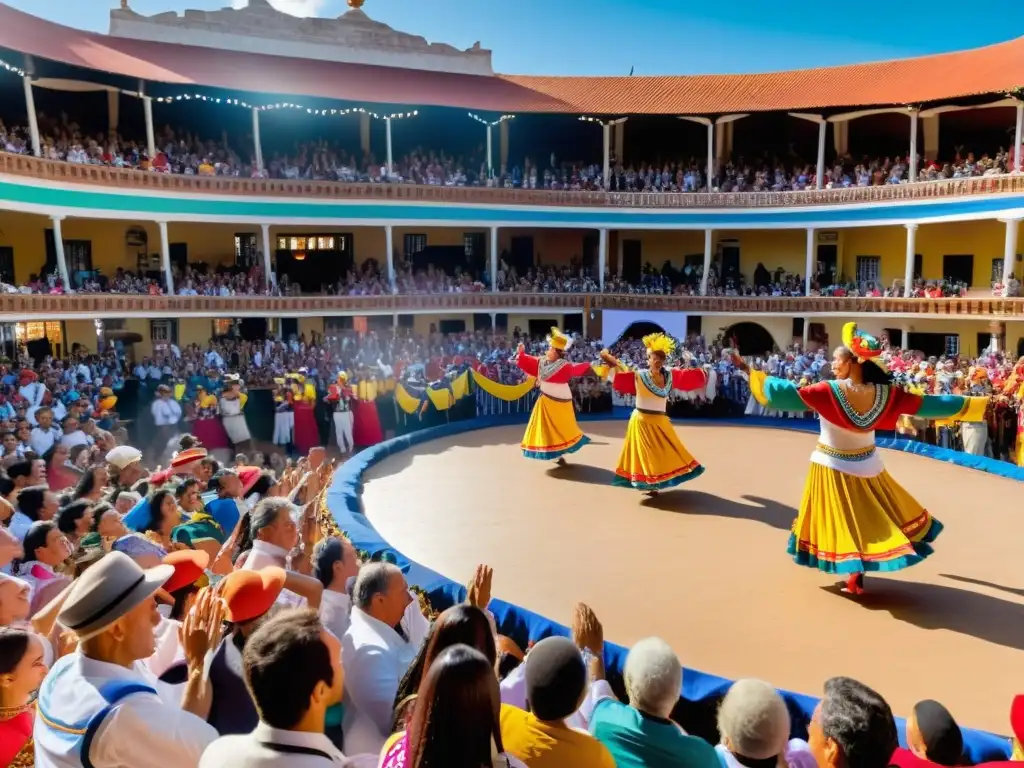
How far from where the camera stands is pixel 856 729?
10.1 feet

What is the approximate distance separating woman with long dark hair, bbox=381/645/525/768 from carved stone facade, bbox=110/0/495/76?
32.0 m

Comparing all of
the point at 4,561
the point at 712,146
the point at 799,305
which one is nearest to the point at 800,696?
the point at 4,561

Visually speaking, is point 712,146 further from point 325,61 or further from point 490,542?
point 490,542

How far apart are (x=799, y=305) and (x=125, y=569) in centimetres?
2721

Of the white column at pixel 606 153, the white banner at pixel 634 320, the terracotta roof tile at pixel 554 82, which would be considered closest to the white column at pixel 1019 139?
the terracotta roof tile at pixel 554 82

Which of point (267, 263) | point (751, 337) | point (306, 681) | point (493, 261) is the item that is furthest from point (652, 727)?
point (751, 337)

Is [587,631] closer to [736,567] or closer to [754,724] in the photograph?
[754,724]

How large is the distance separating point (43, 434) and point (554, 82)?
25196 mm

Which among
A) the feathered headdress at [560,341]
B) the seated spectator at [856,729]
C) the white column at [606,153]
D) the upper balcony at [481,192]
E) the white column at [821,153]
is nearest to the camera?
the seated spectator at [856,729]

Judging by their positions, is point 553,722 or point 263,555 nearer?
point 553,722

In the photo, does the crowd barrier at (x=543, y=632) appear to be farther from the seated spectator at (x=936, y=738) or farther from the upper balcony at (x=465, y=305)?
the upper balcony at (x=465, y=305)

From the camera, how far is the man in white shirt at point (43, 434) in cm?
1176

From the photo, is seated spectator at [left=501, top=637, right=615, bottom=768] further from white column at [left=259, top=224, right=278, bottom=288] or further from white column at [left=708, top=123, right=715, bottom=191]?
white column at [left=708, top=123, right=715, bottom=191]

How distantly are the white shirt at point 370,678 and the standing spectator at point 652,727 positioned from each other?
0.91 m
